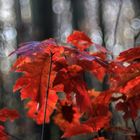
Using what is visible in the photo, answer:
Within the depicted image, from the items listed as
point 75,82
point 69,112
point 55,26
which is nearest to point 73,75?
point 75,82

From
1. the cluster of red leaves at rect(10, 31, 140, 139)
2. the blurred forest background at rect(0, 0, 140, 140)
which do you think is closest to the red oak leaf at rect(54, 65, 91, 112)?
the cluster of red leaves at rect(10, 31, 140, 139)

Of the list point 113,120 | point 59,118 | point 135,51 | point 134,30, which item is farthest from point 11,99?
point 135,51

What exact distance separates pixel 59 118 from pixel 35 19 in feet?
1.56

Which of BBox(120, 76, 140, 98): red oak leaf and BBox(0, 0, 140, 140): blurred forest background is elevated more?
BBox(0, 0, 140, 140): blurred forest background

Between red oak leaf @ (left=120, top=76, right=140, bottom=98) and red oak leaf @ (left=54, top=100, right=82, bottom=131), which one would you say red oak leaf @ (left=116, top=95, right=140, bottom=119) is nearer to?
red oak leaf @ (left=120, top=76, right=140, bottom=98)

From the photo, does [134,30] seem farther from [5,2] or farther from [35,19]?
[5,2]

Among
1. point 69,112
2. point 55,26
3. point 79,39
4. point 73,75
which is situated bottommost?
point 69,112

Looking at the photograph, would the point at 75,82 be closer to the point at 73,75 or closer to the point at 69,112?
the point at 73,75

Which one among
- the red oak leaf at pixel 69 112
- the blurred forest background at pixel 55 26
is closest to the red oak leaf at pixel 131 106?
the red oak leaf at pixel 69 112

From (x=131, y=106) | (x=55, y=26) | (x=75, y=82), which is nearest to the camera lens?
(x=75, y=82)

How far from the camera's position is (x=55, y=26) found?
132 cm

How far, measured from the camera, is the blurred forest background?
4.26 ft

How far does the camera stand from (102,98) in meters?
0.90

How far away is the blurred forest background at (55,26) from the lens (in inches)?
51.1
